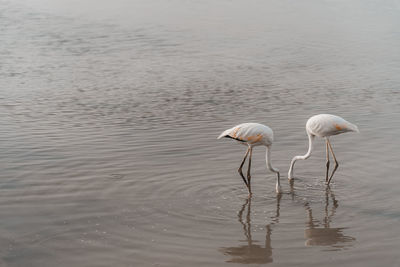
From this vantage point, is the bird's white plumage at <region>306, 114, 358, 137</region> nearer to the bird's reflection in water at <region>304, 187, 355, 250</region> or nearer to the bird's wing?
the bird's wing

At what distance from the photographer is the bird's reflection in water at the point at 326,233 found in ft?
22.3

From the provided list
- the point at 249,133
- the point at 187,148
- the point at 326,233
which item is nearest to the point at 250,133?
the point at 249,133

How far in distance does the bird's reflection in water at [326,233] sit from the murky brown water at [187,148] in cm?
3

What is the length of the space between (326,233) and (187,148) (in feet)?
12.1

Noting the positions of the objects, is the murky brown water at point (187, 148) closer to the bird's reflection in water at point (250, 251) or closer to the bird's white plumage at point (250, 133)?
the bird's reflection in water at point (250, 251)

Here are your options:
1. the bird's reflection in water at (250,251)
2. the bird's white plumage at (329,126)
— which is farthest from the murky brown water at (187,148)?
the bird's white plumage at (329,126)

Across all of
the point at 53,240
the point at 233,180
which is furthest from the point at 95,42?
the point at 53,240

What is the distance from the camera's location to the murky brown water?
22.1ft

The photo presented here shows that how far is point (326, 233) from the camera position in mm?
7113

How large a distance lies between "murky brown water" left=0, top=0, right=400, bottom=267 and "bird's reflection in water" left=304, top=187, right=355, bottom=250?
0.03 meters

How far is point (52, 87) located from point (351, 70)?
8120 millimetres

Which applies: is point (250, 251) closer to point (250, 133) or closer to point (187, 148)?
point (250, 133)

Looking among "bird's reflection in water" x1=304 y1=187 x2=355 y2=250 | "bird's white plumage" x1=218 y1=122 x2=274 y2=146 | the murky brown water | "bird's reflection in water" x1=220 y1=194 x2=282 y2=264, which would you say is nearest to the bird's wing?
"bird's white plumage" x1=218 y1=122 x2=274 y2=146

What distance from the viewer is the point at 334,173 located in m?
9.10
